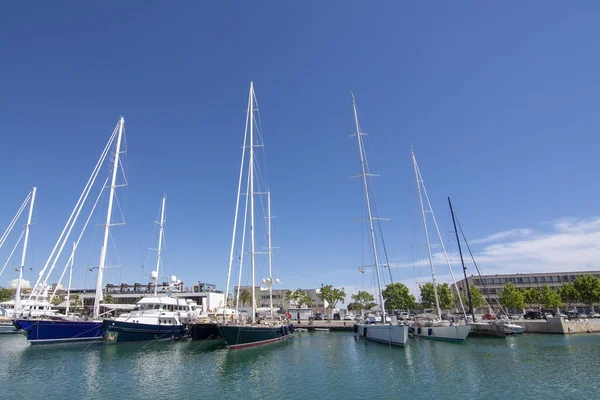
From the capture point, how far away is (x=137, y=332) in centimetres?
4966

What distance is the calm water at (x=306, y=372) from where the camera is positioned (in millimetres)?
23031

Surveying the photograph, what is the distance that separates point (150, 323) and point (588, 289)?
3609 inches

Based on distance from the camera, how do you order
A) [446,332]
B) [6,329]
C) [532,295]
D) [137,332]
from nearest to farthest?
[446,332]
[137,332]
[6,329]
[532,295]

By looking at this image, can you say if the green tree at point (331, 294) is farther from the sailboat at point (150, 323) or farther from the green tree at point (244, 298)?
the sailboat at point (150, 323)

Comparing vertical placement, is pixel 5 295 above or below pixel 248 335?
above

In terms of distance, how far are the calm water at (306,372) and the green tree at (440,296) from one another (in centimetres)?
5124

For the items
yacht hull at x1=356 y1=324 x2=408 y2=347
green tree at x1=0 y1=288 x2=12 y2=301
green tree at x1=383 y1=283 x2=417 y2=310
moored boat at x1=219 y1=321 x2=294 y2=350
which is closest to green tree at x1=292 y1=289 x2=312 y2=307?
green tree at x1=383 y1=283 x2=417 y2=310

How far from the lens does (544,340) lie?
47562mm

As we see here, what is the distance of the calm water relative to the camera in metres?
23.0

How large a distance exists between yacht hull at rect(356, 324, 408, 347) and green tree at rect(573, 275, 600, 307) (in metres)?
61.1

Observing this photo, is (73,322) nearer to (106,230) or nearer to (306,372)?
(106,230)

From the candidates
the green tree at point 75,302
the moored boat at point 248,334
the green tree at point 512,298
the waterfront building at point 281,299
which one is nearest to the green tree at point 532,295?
the green tree at point 512,298

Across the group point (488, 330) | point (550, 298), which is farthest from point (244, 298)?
point (550, 298)

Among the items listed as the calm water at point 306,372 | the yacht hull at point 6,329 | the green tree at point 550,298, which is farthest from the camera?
the green tree at point 550,298
